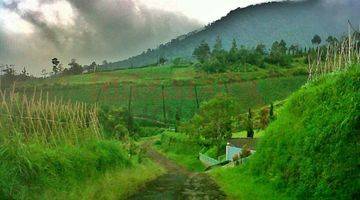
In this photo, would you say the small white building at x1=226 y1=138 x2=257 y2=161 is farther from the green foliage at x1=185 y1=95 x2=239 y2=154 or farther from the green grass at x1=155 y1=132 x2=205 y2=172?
the green grass at x1=155 y1=132 x2=205 y2=172

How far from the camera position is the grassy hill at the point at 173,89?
138 metres

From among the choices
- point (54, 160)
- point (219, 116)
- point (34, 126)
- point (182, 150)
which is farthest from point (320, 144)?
point (182, 150)

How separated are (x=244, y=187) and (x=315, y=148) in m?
8.25

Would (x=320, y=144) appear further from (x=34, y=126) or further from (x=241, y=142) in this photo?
(x=241, y=142)

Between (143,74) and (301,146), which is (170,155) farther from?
(143,74)

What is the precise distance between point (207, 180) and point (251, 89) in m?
107

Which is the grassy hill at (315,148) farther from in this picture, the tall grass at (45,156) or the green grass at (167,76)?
the green grass at (167,76)

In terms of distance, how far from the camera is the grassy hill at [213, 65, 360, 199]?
76.7ft

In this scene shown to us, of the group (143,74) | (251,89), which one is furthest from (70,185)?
(143,74)

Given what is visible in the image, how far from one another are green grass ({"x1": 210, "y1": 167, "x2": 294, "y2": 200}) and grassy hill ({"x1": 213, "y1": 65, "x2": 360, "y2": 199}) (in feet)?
0.35

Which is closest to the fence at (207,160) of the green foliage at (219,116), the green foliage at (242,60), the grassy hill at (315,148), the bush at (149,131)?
the green foliage at (219,116)

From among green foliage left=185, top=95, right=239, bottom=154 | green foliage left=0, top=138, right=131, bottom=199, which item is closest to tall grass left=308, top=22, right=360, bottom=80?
green foliage left=0, top=138, right=131, bottom=199

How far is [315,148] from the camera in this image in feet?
86.4

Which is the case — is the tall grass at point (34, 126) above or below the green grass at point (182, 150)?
above
